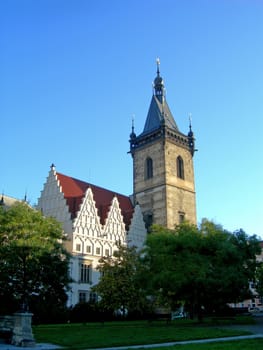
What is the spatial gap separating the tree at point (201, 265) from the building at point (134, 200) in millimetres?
11216

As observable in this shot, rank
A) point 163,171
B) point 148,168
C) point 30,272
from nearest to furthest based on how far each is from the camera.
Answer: point 30,272
point 163,171
point 148,168

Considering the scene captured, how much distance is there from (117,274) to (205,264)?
388 inches

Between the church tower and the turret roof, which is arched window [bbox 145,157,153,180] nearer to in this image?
the church tower

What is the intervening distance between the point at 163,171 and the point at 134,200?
7598 millimetres

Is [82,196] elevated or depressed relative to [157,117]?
depressed

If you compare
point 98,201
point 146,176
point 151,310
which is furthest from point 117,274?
point 146,176

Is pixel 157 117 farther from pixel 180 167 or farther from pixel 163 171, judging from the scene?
pixel 163 171

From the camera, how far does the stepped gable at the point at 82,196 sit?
2112 inches

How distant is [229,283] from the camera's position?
3372 centimetres

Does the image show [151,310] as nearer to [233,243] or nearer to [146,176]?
[233,243]

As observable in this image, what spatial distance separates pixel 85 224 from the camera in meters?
51.8

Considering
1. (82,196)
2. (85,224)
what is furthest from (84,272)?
(82,196)

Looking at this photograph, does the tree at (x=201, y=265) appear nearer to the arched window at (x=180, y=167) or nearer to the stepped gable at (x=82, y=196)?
the stepped gable at (x=82, y=196)

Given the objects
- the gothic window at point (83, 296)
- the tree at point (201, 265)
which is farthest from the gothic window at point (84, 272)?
the tree at point (201, 265)
